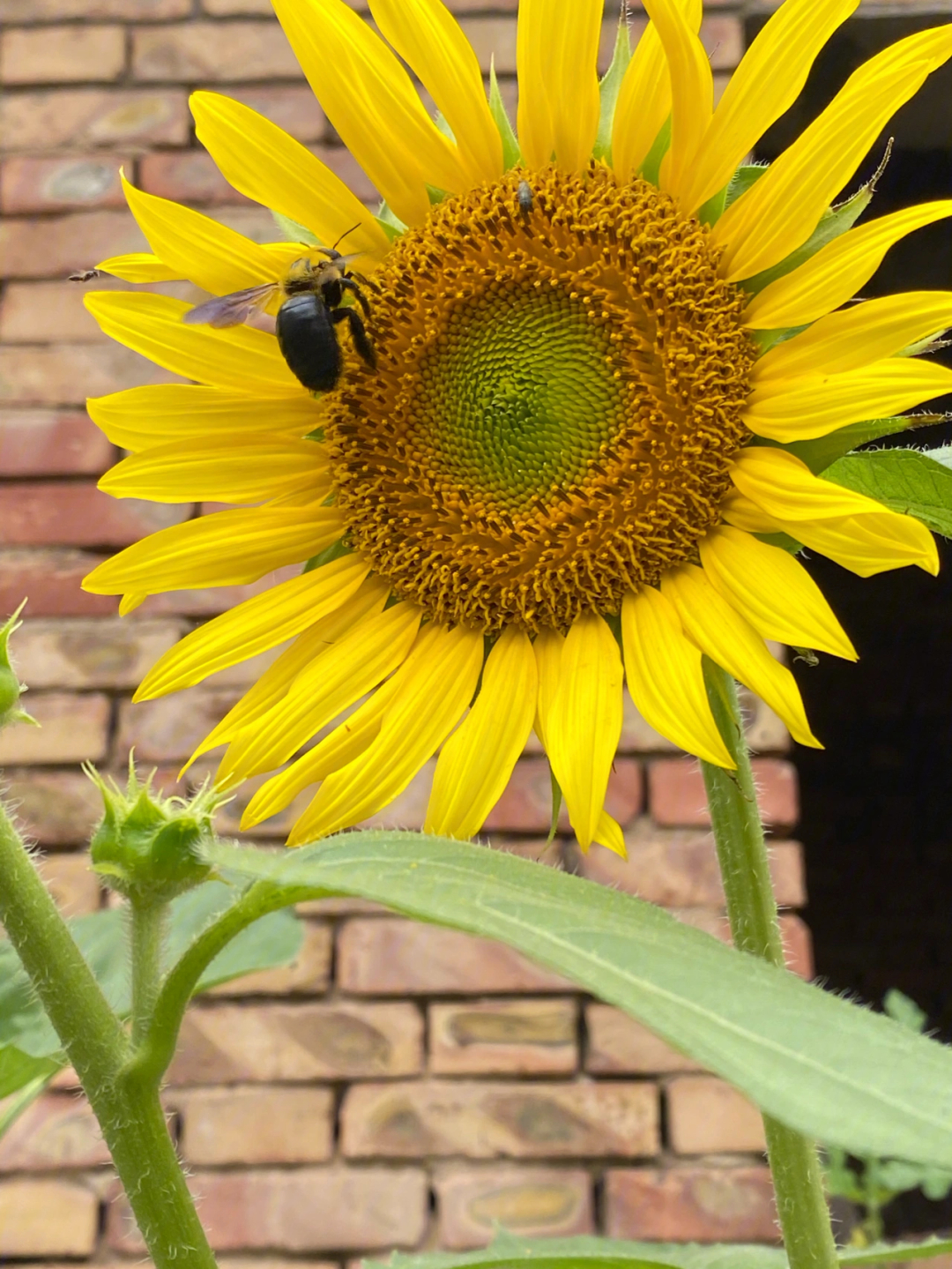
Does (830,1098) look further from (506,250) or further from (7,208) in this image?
(7,208)

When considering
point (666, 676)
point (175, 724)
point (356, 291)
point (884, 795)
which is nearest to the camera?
point (666, 676)

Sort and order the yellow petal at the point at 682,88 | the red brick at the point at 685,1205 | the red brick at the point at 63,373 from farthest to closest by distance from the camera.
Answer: the red brick at the point at 63,373, the red brick at the point at 685,1205, the yellow petal at the point at 682,88

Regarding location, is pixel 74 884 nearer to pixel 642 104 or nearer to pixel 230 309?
pixel 230 309

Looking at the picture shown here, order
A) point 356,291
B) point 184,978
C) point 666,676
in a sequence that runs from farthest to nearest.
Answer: point 356,291, point 666,676, point 184,978

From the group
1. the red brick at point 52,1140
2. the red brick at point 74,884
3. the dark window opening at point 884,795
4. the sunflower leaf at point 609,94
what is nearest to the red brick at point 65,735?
the red brick at point 74,884

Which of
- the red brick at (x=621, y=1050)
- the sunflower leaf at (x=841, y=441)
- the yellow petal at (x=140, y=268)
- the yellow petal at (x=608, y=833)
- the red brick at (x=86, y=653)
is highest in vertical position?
the red brick at (x=86, y=653)

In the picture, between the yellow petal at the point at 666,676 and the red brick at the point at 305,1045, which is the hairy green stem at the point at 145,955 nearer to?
the yellow petal at the point at 666,676

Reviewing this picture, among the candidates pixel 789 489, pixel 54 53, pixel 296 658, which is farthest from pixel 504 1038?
pixel 54 53
